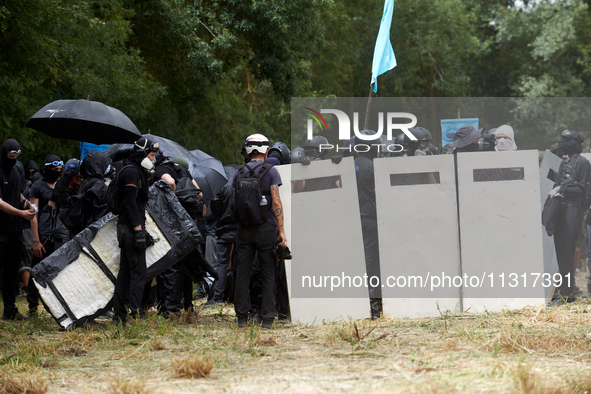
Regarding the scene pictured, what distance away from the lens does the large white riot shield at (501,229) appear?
8094 mm

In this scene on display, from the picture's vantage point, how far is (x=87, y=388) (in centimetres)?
492

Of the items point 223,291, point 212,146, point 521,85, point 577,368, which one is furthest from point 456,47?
point 577,368

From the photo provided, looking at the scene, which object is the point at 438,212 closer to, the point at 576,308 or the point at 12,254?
the point at 576,308

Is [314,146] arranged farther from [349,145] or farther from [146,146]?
[146,146]

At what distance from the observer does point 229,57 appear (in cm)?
1953

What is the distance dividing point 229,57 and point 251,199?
12528 mm

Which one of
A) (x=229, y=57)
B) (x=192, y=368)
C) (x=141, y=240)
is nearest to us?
(x=192, y=368)

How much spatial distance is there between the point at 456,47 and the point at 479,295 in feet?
89.3

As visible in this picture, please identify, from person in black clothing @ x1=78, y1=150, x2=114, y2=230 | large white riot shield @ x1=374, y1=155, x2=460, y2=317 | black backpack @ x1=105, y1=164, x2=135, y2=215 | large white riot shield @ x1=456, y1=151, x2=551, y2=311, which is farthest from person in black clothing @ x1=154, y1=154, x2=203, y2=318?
large white riot shield @ x1=456, y1=151, x2=551, y2=311

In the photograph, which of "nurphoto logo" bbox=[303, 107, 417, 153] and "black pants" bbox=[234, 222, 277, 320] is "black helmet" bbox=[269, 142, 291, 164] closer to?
"nurphoto logo" bbox=[303, 107, 417, 153]

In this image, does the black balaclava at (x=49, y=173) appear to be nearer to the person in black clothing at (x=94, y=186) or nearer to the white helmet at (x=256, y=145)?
the person in black clothing at (x=94, y=186)

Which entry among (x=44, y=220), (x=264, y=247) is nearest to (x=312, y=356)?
(x=264, y=247)

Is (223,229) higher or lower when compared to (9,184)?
lower

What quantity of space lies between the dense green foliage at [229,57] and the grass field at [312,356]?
10.2 ft
